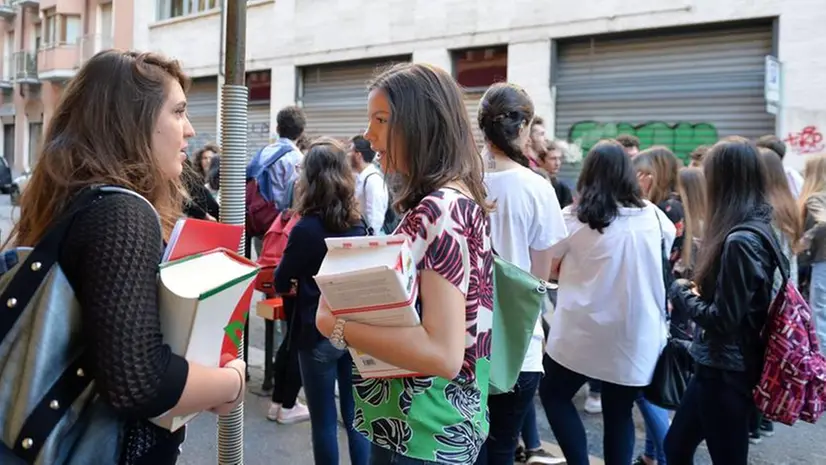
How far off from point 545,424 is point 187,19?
688 inches

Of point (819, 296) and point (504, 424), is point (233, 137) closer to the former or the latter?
point (504, 424)

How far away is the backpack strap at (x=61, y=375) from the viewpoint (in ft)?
4.75

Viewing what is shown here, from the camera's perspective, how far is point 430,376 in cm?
196

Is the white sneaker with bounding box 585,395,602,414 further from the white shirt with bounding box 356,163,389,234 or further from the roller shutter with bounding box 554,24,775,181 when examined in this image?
the roller shutter with bounding box 554,24,775,181

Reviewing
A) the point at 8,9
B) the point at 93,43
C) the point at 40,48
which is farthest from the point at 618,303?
the point at 8,9

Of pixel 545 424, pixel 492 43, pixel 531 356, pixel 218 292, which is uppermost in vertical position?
pixel 492 43

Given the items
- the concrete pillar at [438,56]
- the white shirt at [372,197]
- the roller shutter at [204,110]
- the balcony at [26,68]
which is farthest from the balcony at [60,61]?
the white shirt at [372,197]

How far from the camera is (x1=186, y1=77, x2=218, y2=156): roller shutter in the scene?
19.1 m

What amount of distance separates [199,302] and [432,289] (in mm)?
625

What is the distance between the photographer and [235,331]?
1.75 m

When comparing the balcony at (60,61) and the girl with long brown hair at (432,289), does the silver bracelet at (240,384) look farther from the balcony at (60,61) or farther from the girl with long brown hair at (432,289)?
the balcony at (60,61)

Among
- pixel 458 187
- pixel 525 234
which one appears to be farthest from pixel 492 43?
pixel 458 187

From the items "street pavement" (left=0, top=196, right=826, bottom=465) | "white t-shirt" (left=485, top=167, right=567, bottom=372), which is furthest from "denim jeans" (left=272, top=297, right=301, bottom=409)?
"white t-shirt" (left=485, top=167, right=567, bottom=372)

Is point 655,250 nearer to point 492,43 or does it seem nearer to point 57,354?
point 57,354
